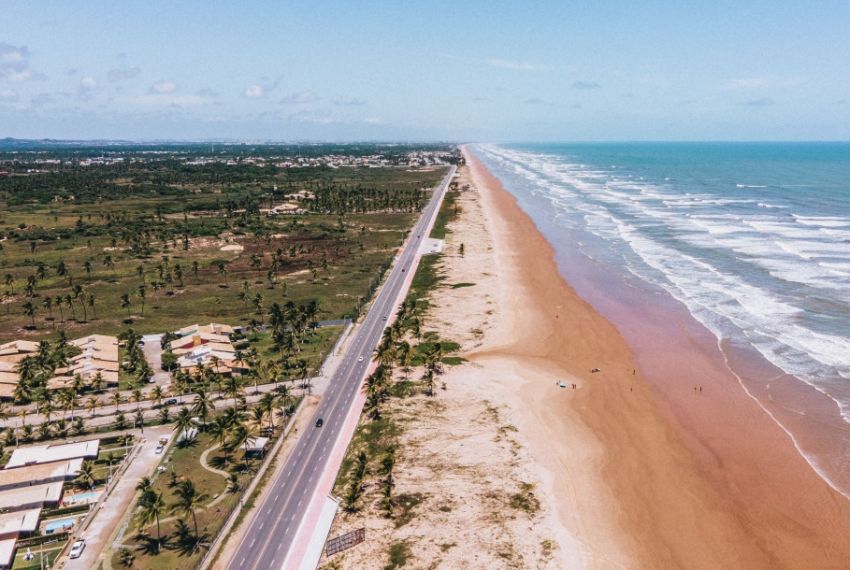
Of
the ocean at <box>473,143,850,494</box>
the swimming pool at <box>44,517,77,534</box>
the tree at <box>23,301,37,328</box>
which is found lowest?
the swimming pool at <box>44,517,77,534</box>

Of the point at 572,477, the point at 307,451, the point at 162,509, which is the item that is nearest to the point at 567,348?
the point at 572,477

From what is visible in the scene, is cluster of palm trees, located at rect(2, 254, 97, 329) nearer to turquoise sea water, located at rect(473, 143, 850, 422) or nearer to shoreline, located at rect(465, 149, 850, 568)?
shoreline, located at rect(465, 149, 850, 568)

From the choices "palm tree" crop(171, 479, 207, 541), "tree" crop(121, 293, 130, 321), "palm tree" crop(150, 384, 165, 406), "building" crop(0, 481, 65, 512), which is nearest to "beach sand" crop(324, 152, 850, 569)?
"palm tree" crop(171, 479, 207, 541)

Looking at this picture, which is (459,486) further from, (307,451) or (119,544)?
(119,544)

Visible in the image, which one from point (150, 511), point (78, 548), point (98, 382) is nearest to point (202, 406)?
point (98, 382)

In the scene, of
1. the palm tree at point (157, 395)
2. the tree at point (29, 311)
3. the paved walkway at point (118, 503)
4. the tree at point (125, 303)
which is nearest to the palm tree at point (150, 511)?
the paved walkway at point (118, 503)

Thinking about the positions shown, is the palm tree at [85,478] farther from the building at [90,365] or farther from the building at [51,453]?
the building at [90,365]
